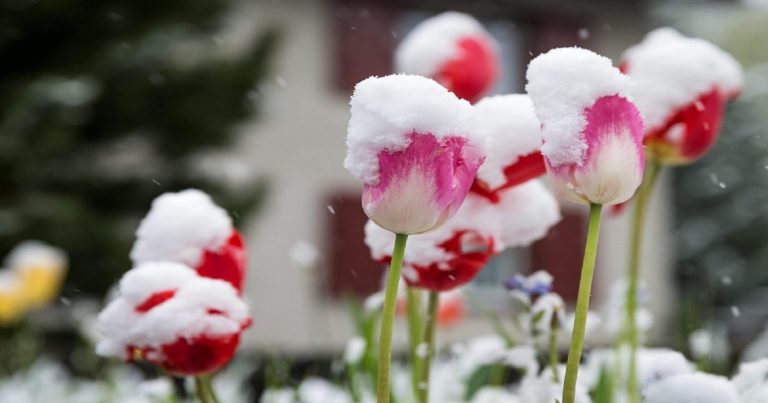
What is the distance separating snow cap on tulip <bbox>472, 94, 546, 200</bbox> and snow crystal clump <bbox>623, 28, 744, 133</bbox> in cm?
21

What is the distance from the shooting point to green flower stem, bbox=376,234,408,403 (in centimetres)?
44

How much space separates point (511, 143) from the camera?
57cm

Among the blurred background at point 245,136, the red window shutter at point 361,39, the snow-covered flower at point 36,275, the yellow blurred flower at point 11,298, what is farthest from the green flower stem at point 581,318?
the red window shutter at point 361,39

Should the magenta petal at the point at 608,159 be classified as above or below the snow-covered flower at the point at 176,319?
above

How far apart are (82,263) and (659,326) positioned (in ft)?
16.2

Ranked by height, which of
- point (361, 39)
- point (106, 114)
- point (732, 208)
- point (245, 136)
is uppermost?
point (732, 208)

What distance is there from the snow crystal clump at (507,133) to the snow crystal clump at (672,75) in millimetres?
212

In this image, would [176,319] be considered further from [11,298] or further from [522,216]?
[11,298]

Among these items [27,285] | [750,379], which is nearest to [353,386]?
[750,379]

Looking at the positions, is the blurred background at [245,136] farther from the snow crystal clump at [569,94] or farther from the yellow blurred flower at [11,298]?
the snow crystal clump at [569,94]

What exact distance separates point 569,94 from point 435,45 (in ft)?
1.61

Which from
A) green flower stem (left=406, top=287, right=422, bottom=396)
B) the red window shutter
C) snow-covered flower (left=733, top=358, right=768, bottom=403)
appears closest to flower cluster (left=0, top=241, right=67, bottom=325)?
green flower stem (left=406, top=287, right=422, bottom=396)

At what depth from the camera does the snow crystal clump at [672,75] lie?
30.6 inches

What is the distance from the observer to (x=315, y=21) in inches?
307
